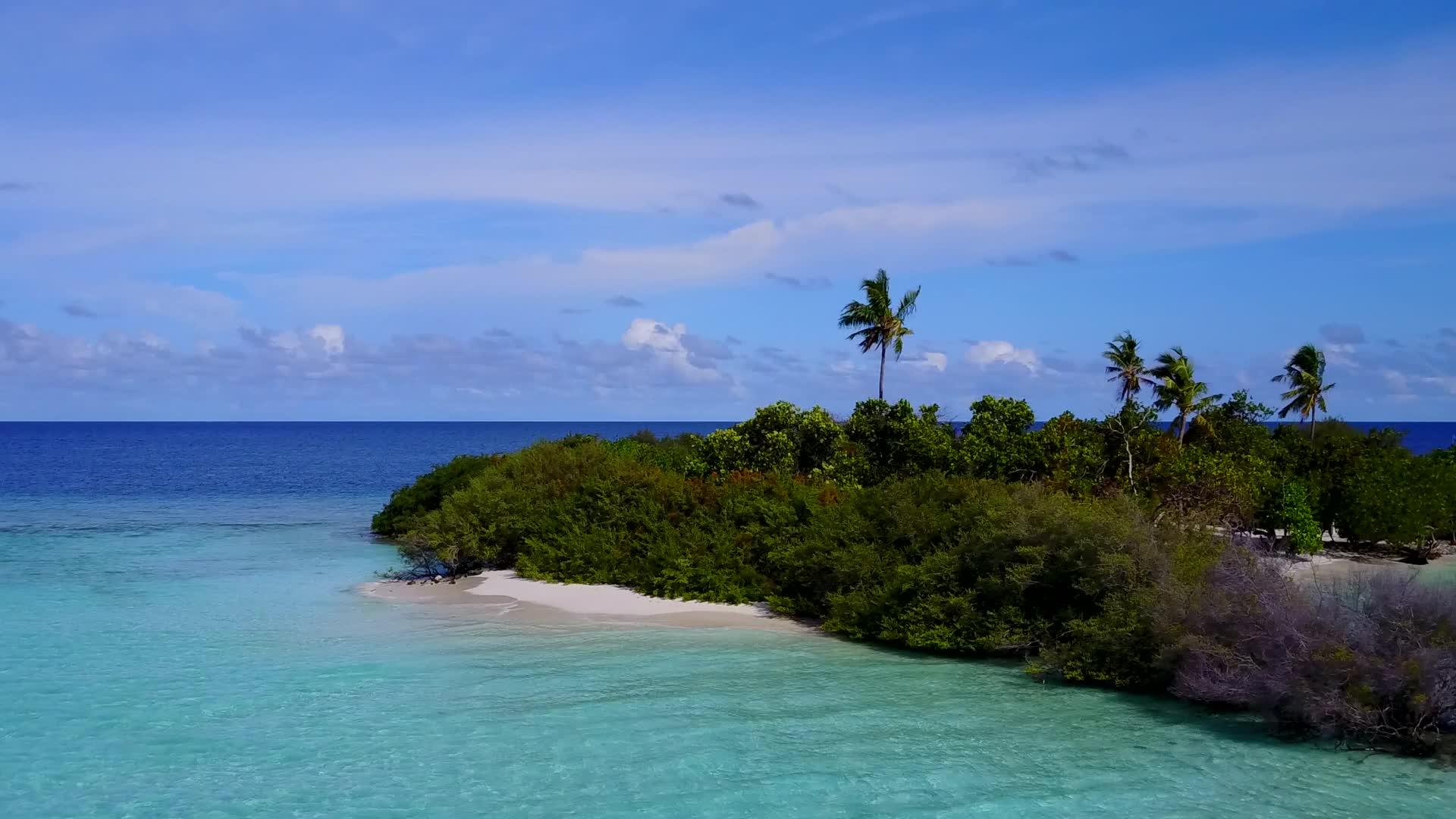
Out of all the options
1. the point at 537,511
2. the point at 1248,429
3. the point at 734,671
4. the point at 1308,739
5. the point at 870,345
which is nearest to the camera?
the point at 1308,739

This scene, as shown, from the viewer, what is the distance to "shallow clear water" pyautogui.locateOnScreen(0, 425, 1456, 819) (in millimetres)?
11344

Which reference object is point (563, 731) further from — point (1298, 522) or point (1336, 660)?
point (1298, 522)

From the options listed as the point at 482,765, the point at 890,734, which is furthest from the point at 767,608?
the point at 482,765

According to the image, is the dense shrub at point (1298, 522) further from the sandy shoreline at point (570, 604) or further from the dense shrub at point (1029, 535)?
the sandy shoreline at point (570, 604)

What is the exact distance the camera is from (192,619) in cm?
2180

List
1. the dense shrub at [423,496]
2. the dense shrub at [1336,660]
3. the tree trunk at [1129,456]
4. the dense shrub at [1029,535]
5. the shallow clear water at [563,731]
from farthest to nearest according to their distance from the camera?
the dense shrub at [423,496] → the tree trunk at [1129,456] → the dense shrub at [1029,535] → the dense shrub at [1336,660] → the shallow clear water at [563,731]

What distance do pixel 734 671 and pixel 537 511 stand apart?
11616mm

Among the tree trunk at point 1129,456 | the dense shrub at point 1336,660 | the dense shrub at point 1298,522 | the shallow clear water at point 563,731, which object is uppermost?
the tree trunk at point 1129,456

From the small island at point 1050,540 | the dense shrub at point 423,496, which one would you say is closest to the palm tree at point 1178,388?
the small island at point 1050,540

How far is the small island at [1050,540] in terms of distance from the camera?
13.4 meters

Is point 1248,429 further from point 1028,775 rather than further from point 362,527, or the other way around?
point 362,527

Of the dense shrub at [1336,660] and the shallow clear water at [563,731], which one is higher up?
the dense shrub at [1336,660]

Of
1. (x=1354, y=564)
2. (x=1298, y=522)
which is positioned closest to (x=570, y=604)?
(x=1298, y=522)

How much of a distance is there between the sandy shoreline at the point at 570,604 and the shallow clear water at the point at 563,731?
835 millimetres
